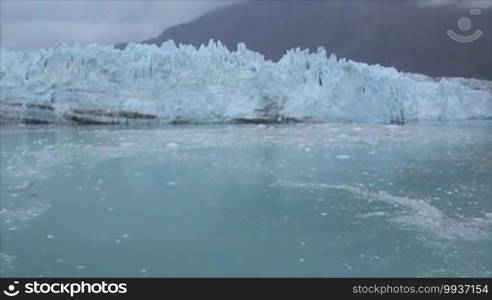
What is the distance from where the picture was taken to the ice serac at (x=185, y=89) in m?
16.3

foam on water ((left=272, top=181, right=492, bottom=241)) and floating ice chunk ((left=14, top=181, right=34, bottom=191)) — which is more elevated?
foam on water ((left=272, top=181, right=492, bottom=241))

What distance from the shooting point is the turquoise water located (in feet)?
14.0

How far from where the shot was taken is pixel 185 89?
1636cm

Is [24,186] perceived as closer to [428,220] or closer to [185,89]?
[428,220]

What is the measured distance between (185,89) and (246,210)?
10.8m

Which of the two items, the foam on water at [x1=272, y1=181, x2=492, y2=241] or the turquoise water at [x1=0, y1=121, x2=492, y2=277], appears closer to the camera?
the turquoise water at [x1=0, y1=121, x2=492, y2=277]

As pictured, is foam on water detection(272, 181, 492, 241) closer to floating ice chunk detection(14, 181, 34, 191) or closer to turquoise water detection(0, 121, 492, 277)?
turquoise water detection(0, 121, 492, 277)

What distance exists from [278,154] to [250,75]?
21.8 feet

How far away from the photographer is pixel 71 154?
998 centimetres

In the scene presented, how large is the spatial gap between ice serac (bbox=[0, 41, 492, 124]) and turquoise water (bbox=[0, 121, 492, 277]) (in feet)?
17.4

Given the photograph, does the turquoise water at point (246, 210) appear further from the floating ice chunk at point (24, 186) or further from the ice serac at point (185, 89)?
the ice serac at point (185, 89)

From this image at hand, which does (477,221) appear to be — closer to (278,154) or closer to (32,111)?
(278,154)

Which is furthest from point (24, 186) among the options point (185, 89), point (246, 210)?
point (185, 89)

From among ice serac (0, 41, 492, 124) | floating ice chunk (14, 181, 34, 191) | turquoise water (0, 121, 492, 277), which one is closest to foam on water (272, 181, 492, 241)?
turquoise water (0, 121, 492, 277)
